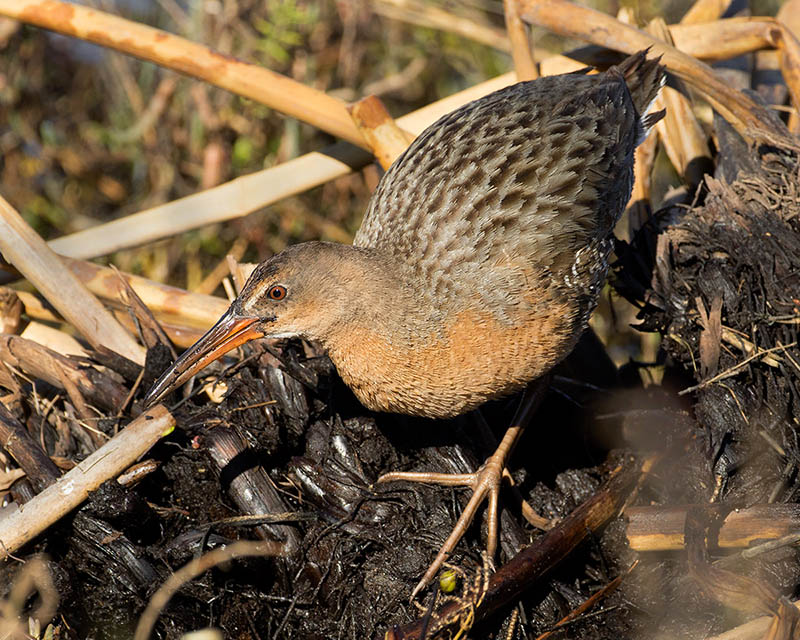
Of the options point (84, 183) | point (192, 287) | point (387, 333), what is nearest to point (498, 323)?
point (387, 333)

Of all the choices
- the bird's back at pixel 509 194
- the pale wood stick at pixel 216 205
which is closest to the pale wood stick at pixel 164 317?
the pale wood stick at pixel 216 205

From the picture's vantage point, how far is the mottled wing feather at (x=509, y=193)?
342cm

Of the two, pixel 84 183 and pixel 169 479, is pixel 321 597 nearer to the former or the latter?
pixel 169 479

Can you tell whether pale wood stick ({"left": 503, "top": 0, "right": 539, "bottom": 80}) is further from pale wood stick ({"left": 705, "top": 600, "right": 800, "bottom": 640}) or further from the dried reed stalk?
pale wood stick ({"left": 705, "top": 600, "right": 800, "bottom": 640})

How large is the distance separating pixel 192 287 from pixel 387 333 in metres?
2.72

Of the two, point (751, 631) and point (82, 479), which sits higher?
point (82, 479)

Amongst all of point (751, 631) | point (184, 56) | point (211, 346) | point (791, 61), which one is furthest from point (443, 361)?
point (791, 61)

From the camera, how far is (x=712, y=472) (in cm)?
357

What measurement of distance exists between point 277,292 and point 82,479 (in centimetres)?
97

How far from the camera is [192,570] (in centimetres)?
327

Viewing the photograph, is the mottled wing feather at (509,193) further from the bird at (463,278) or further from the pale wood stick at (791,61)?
the pale wood stick at (791,61)

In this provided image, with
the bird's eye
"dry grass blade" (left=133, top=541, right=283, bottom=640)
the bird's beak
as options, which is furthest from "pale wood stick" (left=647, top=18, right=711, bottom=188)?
"dry grass blade" (left=133, top=541, right=283, bottom=640)

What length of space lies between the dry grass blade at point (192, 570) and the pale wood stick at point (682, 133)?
9.14 feet

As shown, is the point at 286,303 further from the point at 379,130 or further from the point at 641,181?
the point at 641,181
